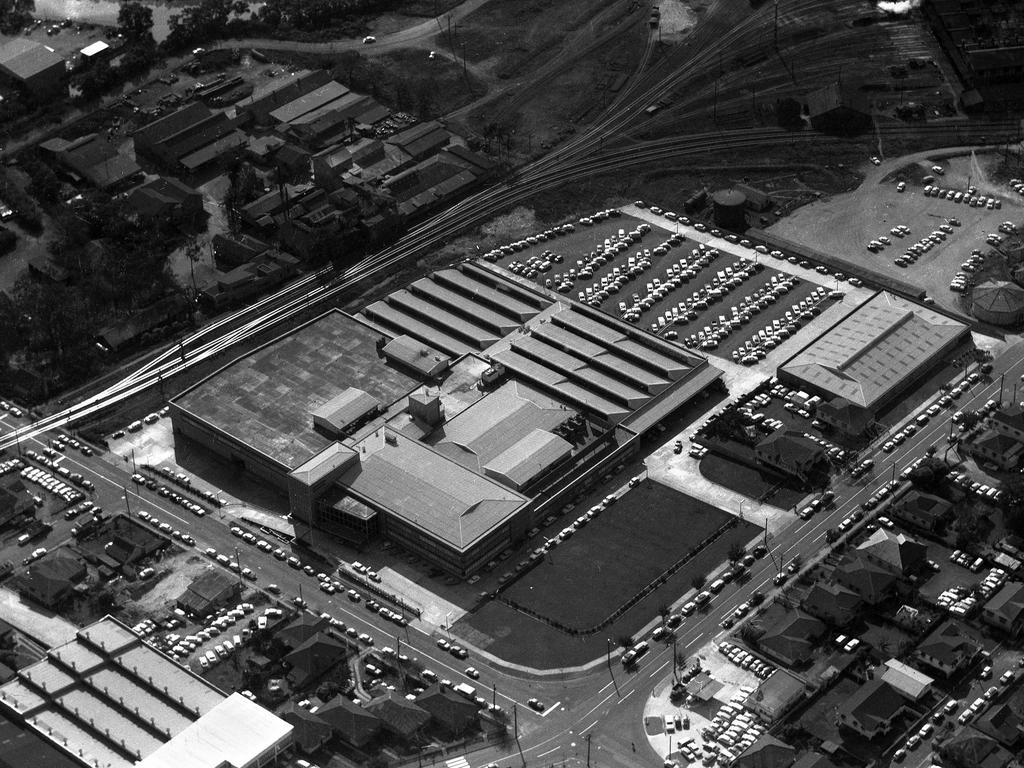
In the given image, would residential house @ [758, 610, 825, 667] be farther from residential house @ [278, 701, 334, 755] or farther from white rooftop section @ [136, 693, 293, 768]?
white rooftop section @ [136, 693, 293, 768]

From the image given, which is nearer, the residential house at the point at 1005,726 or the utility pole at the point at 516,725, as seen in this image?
the residential house at the point at 1005,726

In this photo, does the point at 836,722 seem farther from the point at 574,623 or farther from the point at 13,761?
the point at 13,761

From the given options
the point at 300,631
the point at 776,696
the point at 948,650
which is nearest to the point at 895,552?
the point at 948,650

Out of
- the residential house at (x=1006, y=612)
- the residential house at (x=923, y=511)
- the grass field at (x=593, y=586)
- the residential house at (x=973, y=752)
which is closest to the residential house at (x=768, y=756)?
the residential house at (x=973, y=752)

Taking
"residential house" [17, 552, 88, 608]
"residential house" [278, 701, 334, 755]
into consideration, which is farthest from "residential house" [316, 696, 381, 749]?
"residential house" [17, 552, 88, 608]

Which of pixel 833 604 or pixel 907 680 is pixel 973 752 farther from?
pixel 833 604

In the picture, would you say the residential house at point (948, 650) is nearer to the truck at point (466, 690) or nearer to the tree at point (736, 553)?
the tree at point (736, 553)

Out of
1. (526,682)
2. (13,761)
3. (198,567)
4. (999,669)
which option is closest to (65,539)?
(198,567)
